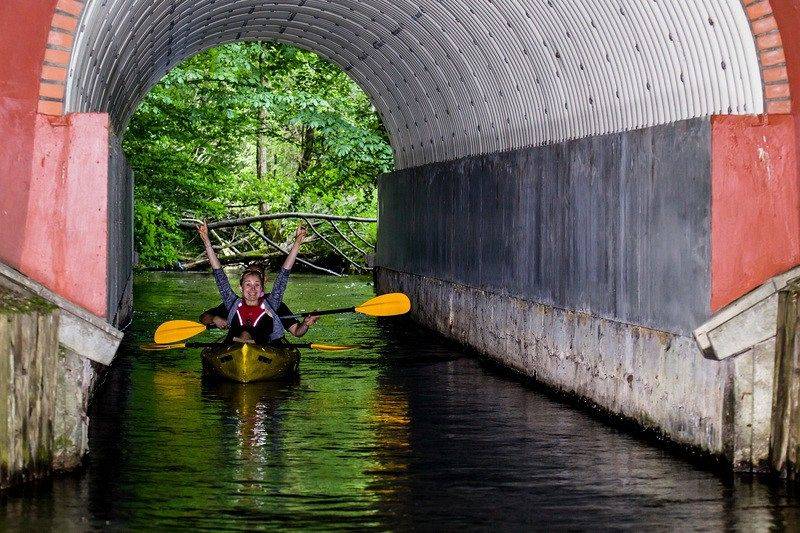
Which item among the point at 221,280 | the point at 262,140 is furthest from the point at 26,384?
the point at 262,140

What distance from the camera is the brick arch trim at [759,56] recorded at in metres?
10.5

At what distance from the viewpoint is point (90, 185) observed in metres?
10.6

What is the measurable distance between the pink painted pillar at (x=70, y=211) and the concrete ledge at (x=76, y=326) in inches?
11.2

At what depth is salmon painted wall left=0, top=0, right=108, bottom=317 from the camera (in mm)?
10289

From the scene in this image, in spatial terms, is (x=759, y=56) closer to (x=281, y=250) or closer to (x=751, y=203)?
(x=751, y=203)

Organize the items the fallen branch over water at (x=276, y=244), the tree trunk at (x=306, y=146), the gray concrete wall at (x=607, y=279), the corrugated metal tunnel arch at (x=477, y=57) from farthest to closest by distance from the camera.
Result: 1. the tree trunk at (x=306, y=146)
2. the fallen branch over water at (x=276, y=244)
3. the corrugated metal tunnel arch at (x=477, y=57)
4. the gray concrete wall at (x=607, y=279)

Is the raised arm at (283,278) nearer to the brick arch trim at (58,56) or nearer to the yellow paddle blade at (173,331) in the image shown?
the yellow paddle blade at (173,331)

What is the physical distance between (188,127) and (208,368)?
15.0 meters

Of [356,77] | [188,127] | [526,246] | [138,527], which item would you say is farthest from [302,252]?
[138,527]

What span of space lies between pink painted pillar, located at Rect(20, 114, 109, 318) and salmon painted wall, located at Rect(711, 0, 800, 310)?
14.2ft

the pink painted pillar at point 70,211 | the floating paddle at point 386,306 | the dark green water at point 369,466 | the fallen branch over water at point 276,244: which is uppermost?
the fallen branch over water at point 276,244

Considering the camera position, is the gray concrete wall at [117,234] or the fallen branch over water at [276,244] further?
the fallen branch over water at [276,244]

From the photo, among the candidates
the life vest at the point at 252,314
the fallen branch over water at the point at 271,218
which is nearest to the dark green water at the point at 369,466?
the life vest at the point at 252,314

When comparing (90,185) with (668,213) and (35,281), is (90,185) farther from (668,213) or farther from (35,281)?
(668,213)
